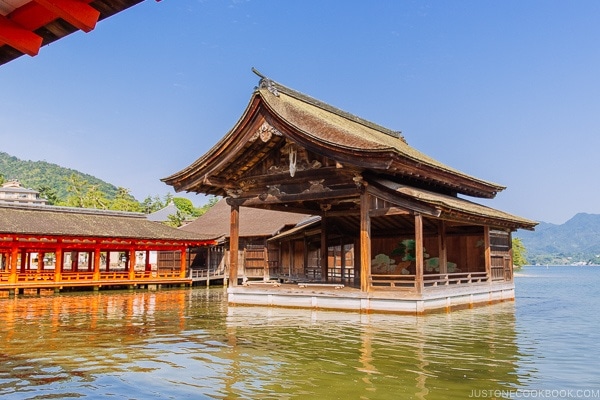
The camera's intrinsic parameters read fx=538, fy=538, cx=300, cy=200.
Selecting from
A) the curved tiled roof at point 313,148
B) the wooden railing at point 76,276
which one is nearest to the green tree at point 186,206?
the wooden railing at point 76,276

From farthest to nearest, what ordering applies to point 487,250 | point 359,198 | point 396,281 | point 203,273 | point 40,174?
point 40,174
point 203,273
point 487,250
point 359,198
point 396,281

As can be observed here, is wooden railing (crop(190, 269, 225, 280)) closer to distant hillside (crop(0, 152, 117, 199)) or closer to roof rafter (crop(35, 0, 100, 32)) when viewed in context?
roof rafter (crop(35, 0, 100, 32))

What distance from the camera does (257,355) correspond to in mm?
10781

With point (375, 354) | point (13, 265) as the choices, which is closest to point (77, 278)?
point (13, 265)

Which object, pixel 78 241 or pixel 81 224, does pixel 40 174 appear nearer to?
pixel 81 224

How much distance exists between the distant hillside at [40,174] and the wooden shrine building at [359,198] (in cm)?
14372

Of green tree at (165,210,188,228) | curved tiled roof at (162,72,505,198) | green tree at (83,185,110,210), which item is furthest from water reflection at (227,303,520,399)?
green tree at (83,185,110,210)

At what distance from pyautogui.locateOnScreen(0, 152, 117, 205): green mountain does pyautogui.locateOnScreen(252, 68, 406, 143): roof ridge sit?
5487 inches

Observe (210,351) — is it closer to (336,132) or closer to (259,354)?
(259,354)

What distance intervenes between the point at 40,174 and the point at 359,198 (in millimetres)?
170031

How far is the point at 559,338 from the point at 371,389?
7462 mm

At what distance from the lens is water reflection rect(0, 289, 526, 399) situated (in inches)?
320

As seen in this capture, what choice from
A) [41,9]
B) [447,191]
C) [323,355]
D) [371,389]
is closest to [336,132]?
[447,191]

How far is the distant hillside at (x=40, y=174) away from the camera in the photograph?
159 meters
